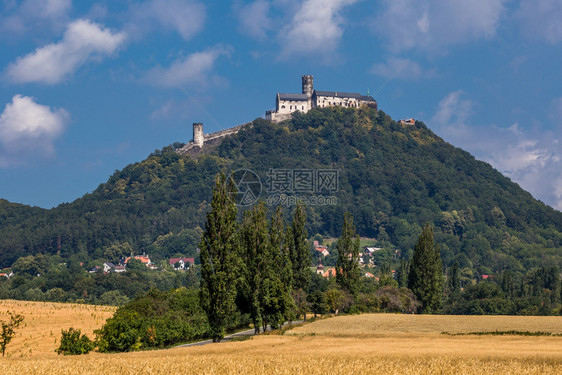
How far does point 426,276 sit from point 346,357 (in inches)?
2800

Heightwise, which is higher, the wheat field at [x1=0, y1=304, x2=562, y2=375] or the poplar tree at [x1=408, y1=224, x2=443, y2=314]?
the poplar tree at [x1=408, y1=224, x2=443, y2=314]

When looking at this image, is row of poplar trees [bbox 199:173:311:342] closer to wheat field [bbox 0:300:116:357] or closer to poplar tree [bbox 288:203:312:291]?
poplar tree [bbox 288:203:312:291]

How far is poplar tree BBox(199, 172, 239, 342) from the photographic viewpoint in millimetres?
65438

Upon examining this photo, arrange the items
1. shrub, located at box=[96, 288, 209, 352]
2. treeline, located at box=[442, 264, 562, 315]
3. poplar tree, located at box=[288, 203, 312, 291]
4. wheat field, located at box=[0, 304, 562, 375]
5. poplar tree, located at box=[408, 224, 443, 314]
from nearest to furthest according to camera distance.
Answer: wheat field, located at box=[0, 304, 562, 375] < shrub, located at box=[96, 288, 209, 352] < poplar tree, located at box=[288, 203, 312, 291] < poplar tree, located at box=[408, 224, 443, 314] < treeline, located at box=[442, 264, 562, 315]

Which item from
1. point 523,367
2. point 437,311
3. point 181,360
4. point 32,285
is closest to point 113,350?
point 181,360

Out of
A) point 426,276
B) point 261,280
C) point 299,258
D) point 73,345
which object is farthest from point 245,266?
point 426,276

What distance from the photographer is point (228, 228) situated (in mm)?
66375

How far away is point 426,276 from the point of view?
11206 centimetres

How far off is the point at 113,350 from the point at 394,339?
81.7 ft

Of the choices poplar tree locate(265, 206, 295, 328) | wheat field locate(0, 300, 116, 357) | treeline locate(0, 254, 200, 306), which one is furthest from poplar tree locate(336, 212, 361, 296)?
treeline locate(0, 254, 200, 306)

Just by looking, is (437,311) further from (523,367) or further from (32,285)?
(32,285)

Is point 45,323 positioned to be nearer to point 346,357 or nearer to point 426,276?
point 346,357

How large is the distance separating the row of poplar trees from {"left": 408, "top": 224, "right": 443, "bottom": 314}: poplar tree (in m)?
25.1

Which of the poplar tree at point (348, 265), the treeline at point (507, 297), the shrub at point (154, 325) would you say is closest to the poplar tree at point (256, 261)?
the shrub at point (154, 325)
